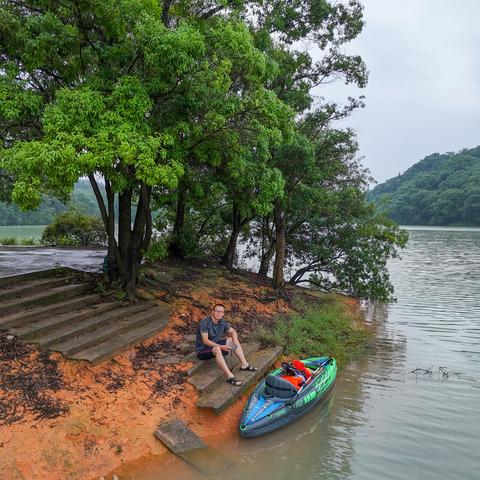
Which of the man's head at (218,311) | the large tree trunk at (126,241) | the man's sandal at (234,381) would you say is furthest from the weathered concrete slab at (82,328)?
the man's sandal at (234,381)

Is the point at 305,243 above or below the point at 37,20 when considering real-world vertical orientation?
below

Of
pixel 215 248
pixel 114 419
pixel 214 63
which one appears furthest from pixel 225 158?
pixel 215 248

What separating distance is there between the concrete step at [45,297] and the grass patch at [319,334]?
14.3ft

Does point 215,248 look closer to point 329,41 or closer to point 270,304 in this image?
point 270,304

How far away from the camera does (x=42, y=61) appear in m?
8.97

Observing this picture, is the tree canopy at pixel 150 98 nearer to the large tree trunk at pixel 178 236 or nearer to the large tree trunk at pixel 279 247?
the large tree trunk at pixel 279 247

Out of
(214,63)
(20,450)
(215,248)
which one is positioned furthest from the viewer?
(215,248)

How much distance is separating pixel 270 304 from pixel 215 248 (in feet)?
18.6

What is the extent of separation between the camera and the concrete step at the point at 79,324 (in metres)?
8.23

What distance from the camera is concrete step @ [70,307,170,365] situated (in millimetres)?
7995

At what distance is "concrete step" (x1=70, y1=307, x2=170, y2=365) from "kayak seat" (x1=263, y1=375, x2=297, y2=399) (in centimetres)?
274

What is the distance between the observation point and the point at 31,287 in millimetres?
9922

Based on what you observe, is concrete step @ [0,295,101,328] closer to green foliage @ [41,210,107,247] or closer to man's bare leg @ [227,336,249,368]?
man's bare leg @ [227,336,249,368]

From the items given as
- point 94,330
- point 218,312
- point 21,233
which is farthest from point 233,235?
point 21,233
